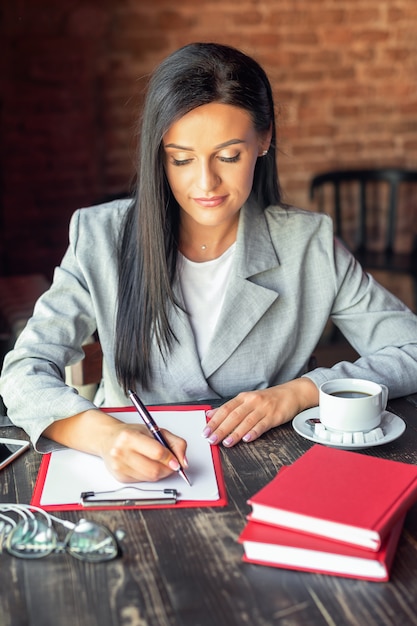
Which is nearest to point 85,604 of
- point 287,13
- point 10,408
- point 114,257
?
point 10,408

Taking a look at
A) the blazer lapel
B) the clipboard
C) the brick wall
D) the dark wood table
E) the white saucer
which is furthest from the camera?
the brick wall

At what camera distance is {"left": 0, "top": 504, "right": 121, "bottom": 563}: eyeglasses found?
3.35 feet

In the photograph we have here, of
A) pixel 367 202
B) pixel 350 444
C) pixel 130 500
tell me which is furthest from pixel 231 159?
pixel 367 202

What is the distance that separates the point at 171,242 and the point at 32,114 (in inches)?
75.1

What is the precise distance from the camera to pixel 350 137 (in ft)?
13.1

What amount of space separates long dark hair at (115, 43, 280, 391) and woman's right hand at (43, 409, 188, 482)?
32 cm

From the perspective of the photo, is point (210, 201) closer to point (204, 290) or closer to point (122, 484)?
point (204, 290)

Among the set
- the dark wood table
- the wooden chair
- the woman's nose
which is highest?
the woman's nose

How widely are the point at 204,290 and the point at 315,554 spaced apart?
843 mm

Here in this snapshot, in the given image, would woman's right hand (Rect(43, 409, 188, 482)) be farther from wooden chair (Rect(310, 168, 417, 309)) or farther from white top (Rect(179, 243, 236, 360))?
wooden chair (Rect(310, 168, 417, 309))

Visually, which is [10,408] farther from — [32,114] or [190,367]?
[32,114]

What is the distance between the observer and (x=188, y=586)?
959 millimetres

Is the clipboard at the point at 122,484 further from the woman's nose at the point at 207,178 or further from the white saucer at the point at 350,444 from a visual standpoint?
the woman's nose at the point at 207,178

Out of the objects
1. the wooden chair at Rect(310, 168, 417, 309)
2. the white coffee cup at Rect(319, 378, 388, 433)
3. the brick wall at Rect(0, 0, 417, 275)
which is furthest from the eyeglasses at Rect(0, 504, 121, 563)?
the wooden chair at Rect(310, 168, 417, 309)
